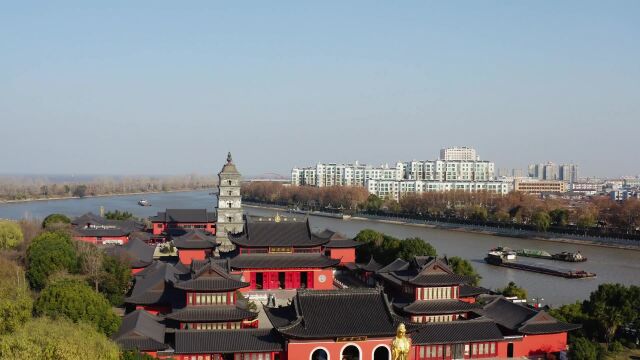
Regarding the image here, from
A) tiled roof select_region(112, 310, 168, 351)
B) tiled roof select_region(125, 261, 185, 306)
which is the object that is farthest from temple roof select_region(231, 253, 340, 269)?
tiled roof select_region(112, 310, 168, 351)

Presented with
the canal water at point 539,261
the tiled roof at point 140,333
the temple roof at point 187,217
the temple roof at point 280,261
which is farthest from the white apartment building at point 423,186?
the tiled roof at point 140,333


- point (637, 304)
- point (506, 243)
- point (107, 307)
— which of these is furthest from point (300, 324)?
point (506, 243)

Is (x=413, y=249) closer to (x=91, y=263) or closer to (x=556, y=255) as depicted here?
(x=91, y=263)

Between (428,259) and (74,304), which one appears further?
(428,259)

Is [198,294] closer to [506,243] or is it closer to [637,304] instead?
[637,304]

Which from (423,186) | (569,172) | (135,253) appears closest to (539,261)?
(135,253)

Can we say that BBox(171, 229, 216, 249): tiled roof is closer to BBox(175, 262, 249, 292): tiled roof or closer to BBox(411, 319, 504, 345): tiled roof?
BBox(175, 262, 249, 292): tiled roof
